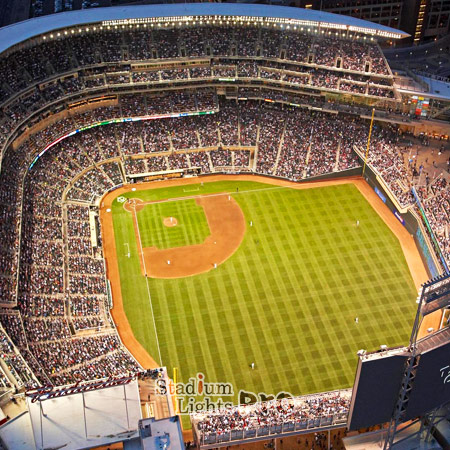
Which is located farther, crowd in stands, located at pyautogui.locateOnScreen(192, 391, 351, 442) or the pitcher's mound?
the pitcher's mound

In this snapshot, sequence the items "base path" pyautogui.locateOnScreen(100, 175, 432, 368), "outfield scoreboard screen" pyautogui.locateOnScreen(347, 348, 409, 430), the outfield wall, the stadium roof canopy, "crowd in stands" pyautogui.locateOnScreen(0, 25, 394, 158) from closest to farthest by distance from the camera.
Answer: "outfield scoreboard screen" pyautogui.locateOnScreen(347, 348, 409, 430), "base path" pyautogui.locateOnScreen(100, 175, 432, 368), the outfield wall, the stadium roof canopy, "crowd in stands" pyautogui.locateOnScreen(0, 25, 394, 158)

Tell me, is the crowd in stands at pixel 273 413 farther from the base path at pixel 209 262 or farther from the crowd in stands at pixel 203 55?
the crowd in stands at pixel 203 55

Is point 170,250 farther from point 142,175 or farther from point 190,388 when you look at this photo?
point 190,388

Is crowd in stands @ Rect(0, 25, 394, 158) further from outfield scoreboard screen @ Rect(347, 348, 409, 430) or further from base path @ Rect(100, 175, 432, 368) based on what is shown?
outfield scoreboard screen @ Rect(347, 348, 409, 430)

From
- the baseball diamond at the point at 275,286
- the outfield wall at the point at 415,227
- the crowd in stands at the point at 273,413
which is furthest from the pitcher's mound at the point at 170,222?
the crowd in stands at the point at 273,413

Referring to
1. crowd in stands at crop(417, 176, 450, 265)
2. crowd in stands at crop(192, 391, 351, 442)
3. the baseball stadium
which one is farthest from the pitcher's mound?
crowd in stands at crop(192, 391, 351, 442)

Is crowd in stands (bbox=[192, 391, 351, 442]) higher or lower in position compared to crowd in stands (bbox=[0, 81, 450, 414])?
lower

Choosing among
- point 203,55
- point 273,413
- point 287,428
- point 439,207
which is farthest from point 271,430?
point 203,55

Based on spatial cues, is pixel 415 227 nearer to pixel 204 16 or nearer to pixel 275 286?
pixel 275 286

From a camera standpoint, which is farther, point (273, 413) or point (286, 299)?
point (286, 299)
